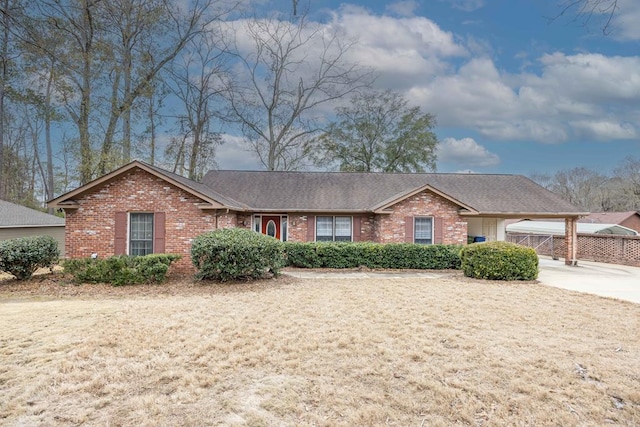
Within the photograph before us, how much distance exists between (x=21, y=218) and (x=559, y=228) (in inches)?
1303

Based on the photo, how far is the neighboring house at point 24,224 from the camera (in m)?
17.1

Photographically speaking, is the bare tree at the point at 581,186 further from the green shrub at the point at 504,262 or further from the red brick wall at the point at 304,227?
the green shrub at the point at 504,262

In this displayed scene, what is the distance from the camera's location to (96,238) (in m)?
12.5

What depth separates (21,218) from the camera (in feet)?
59.7

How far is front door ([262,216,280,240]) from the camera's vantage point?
16.6m

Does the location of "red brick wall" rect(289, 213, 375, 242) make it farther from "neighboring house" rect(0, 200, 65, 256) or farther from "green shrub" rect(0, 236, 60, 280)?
"neighboring house" rect(0, 200, 65, 256)

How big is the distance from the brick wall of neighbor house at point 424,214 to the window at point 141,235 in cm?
892

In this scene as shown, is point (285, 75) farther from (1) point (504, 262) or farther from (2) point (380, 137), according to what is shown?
(1) point (504, 262)

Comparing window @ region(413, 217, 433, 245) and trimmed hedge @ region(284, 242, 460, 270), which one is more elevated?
window @ region(413, 217, 433, 245)

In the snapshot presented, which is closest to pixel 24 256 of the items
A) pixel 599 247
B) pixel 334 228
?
pixel 334 228

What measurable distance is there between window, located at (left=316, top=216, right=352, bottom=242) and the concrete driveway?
7.62 m

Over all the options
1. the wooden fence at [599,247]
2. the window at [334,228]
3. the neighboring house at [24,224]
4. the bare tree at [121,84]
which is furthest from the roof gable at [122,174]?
the wooden fence at [599,247]

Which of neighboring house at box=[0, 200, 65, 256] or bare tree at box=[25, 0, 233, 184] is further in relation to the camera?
bare tree at box=[25, 0, 233, 184]

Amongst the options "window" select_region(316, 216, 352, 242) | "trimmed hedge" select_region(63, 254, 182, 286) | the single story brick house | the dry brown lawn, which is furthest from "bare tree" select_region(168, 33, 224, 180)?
the dry brown lawn
